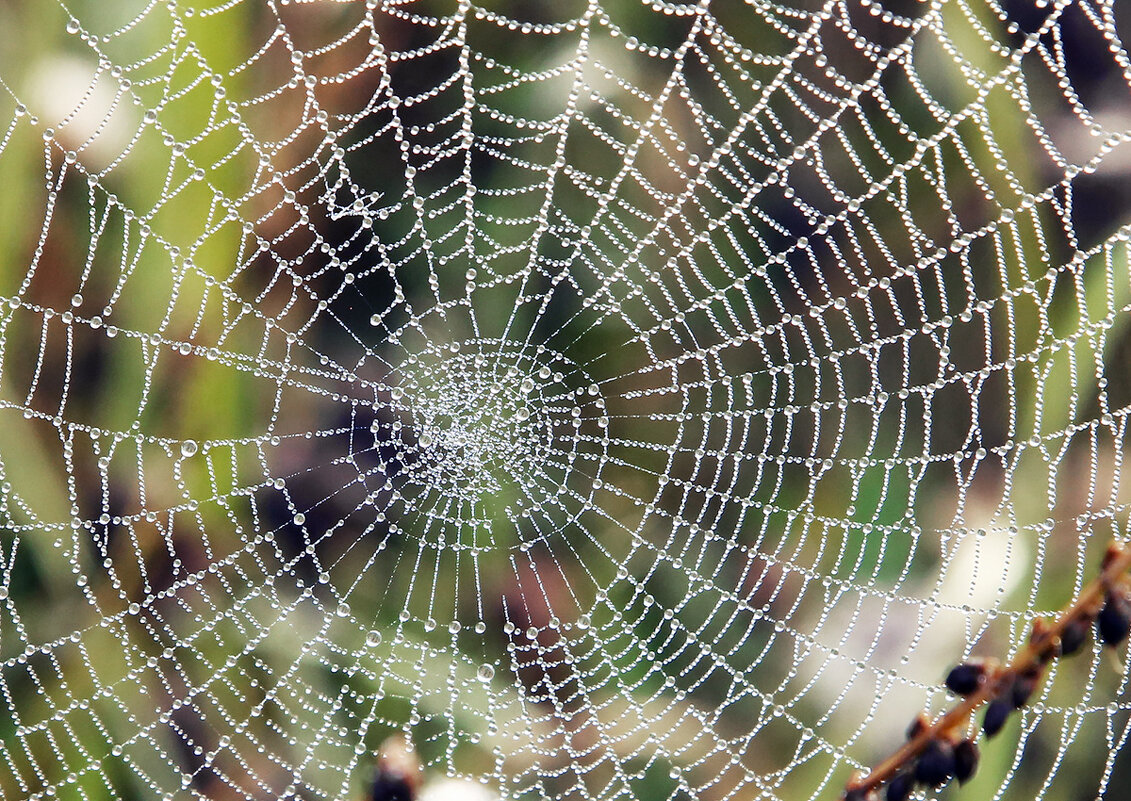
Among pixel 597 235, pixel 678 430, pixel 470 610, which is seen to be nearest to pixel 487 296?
pixel 597 235

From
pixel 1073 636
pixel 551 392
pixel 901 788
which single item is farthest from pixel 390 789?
pixel 551 392

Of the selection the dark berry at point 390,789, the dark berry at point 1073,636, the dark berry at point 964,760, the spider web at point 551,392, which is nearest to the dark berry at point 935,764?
the dark berry at point 964,760

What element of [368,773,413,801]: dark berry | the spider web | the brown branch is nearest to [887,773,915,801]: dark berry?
the brown branch

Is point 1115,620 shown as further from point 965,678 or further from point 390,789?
point 390,789

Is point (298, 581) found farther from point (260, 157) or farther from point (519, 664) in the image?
point (260, 157)

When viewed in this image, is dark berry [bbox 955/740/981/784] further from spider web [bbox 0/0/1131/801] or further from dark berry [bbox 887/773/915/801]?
spider web [bbox 0/0/1131/801]

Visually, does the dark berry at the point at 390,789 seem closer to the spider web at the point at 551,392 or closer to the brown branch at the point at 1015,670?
the brown branch at the point at 1015,670
